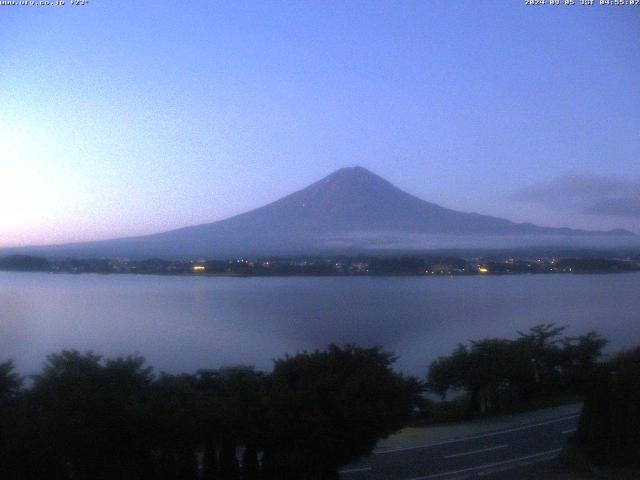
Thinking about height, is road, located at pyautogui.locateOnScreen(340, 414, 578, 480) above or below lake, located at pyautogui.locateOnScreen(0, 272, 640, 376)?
below

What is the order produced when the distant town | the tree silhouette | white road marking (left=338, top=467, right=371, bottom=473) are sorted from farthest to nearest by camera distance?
the distant town < white road marking (left=338, top=467, right=371, bottom=473) < the tree silhouette

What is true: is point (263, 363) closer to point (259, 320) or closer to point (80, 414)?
point (259, 320)

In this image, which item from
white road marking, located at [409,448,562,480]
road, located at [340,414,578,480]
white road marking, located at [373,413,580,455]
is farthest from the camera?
white road marking, located at [373,413,580,455]

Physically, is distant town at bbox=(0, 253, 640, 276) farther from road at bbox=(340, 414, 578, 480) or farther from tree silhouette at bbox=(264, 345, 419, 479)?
tree silhouette at bbox=(264, 345, 419, 479)

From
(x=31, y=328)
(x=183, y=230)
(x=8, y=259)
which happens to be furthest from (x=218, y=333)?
(x=183, y=230)

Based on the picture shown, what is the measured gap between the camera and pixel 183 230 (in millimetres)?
27953

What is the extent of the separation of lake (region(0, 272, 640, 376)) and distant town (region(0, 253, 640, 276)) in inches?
9.5

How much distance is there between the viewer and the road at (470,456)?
9.12m

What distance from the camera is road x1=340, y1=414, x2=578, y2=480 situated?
912cm

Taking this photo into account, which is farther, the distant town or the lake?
the distant town

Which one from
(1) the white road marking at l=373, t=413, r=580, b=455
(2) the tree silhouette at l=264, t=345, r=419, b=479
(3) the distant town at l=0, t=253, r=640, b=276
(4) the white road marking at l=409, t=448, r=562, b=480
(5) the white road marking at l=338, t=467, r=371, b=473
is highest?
(3) the distant town at l=0, t=253, r=640, b=276

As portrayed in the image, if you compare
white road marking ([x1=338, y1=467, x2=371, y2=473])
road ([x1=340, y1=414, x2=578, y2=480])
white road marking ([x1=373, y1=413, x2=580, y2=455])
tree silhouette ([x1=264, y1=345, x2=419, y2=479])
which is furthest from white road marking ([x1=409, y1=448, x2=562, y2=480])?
white road marking ([x1=373, y1=413, x2=580, y2=455])

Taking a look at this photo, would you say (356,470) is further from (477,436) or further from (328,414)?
(477,436)

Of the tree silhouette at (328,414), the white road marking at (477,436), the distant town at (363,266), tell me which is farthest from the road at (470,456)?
the distant town at (363,266)
